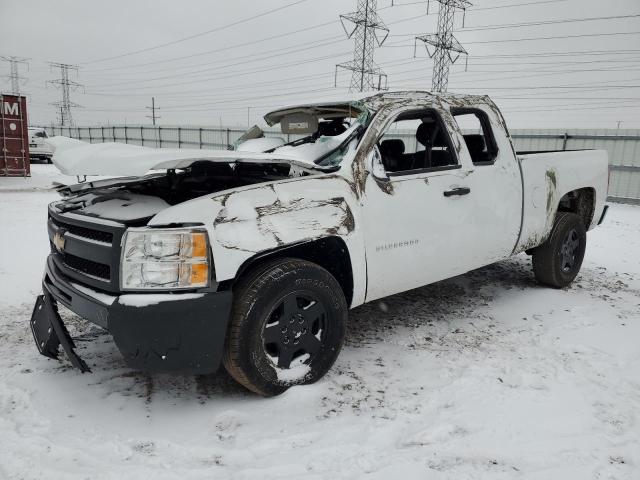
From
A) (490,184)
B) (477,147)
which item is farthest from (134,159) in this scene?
(477,147)

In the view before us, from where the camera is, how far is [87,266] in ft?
8.79

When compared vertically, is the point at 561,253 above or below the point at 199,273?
below

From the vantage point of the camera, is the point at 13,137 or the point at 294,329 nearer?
the point at 294,329

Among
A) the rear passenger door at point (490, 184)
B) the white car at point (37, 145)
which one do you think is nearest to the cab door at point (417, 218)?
the rear passenger door at point (490, 184)

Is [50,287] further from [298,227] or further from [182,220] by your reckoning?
[298,227]

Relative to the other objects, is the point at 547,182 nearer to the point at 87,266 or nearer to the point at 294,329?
the point at 294,329

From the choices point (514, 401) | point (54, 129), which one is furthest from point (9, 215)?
point (54, 129)

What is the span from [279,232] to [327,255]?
0.57 m

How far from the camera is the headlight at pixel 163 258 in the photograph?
2.36 m

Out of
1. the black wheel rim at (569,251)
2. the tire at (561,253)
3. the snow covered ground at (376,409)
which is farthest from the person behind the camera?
the black wheel rim at (569,251)

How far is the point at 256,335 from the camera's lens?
2576 millimetres

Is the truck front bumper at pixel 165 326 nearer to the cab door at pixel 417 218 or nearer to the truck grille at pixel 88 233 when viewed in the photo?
the truck grille at pixel 88 233

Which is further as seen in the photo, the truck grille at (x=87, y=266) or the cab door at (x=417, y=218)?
the cab door at (x=417, y=218)

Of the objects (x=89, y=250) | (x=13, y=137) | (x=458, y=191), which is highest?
(x=13, y=137)
